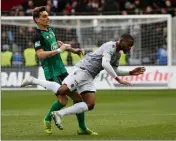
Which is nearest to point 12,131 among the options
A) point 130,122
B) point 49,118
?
point 49,118

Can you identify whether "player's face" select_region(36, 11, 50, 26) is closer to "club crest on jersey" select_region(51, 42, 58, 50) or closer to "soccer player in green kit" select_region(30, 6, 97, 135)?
"soccer player in green kit" select_region(30, 6, 97, 135)

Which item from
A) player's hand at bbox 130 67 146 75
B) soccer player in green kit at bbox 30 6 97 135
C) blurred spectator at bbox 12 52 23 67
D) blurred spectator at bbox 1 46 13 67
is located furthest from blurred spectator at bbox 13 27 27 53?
player's hand at bbox 130 67 146 75

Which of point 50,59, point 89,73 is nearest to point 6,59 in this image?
point 50,59

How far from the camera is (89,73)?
1314cm

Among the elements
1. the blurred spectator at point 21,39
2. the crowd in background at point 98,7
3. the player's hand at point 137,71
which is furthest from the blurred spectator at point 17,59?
the player's hand at point 137,71

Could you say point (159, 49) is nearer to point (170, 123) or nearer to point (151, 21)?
point (151, 21)

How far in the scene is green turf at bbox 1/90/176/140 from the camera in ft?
42.7

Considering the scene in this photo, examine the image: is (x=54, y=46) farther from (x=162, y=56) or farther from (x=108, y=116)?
(x=162, y=56)

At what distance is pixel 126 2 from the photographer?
107 feet

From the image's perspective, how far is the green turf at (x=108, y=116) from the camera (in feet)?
42.7

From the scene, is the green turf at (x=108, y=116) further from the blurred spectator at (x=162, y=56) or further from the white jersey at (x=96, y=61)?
the blurred spectator at (x=162, y=56)

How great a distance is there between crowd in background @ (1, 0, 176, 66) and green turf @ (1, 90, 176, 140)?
2.17 meters

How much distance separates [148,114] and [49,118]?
500cm

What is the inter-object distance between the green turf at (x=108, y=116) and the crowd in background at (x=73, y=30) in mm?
2166
